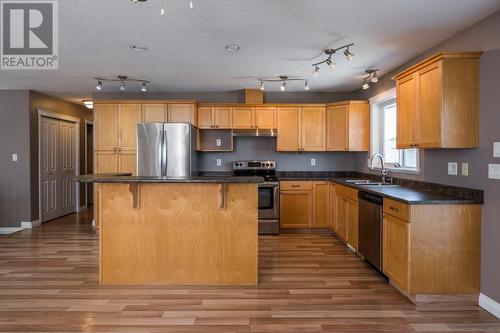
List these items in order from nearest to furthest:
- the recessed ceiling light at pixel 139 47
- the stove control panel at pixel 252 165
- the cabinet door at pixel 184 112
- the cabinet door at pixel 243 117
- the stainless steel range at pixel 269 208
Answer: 1. the recessed ceiling light at pixel 139 47
2. the stainless steel range at pixel 269 208
3. the cabinet door at pixel 184 112
4. the cabinet door at pixel 243 117
5. the stove control panel at pixel 252 165

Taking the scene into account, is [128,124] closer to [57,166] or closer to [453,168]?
[57,166]

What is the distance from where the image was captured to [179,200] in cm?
331

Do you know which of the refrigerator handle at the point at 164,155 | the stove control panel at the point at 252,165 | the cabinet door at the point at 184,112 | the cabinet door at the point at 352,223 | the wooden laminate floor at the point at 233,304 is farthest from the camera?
the stove control panel at the point at 252,165

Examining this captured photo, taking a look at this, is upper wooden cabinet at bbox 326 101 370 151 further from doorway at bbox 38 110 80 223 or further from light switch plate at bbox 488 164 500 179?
doorway at bbox 38 110 80 223

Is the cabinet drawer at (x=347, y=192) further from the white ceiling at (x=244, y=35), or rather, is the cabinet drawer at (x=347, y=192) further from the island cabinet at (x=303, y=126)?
the white ceiling at (x=244, y=35)

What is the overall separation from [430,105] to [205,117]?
12.1 ft

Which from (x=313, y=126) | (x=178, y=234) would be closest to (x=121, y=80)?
(x=178, y=234)

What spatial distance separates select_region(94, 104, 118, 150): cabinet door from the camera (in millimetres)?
5805

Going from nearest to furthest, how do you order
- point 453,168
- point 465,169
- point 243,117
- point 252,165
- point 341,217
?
point 465,169 < point 453,168 < point 341,217 < point 243,117 < point 252,165

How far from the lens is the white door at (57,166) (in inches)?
257

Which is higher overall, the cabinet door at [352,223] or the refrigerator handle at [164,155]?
the refrigerator handle at [164,155]

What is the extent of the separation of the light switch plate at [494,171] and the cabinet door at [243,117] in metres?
3.70

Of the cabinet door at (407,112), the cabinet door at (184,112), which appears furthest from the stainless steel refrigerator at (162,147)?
the cabinet door at (407,112)

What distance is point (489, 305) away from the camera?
2783mm
